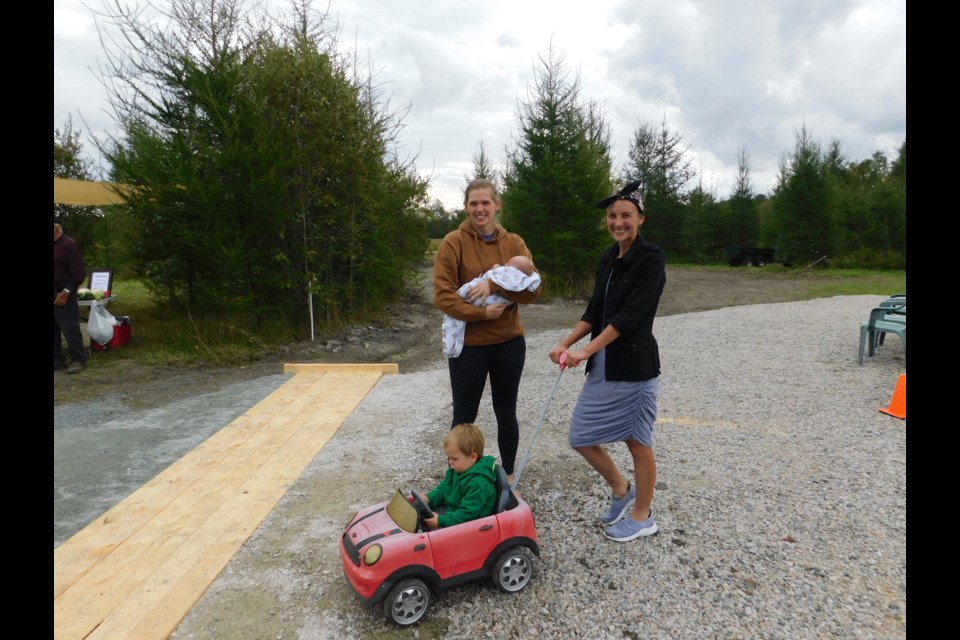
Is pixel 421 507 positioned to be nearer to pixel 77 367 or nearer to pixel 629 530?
pixel 629 530

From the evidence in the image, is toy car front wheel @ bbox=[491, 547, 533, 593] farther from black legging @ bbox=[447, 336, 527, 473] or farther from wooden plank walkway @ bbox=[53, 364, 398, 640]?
wooden plank walkway @ bbox=[53, 364, 398, 640]

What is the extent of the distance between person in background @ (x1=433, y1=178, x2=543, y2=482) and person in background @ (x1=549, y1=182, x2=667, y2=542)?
32 cm

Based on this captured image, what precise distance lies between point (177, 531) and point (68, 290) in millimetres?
5080

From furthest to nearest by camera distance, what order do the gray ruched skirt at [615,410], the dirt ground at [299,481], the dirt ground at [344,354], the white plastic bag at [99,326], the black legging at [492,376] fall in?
the white plastic bag at [99,326], the dirt ground at [344,354], the black legging at [492,376], the gray ruched skirt at [615,410], the dirt ground at [299,481]

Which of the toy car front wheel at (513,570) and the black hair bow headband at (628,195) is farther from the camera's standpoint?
the black hair bow headband at (628,195)

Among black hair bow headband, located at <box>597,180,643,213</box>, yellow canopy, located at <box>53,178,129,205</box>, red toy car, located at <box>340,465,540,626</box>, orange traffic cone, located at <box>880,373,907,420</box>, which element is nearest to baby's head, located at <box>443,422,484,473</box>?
red toy car, located at <box>340,465,540,626</box>

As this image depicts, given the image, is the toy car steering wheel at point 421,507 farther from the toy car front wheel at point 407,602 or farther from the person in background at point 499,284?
the person in background at point 499,284

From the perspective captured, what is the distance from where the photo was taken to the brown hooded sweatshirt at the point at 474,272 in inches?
116

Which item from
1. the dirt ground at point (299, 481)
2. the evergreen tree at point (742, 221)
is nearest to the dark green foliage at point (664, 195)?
the evergreen tree at point (742, 221)

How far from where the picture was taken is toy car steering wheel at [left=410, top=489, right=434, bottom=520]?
2.49m

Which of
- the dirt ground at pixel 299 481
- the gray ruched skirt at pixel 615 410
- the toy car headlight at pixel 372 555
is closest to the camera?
the toy car headlight at pixel 372 555

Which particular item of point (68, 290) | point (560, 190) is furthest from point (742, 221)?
point (68, 290)

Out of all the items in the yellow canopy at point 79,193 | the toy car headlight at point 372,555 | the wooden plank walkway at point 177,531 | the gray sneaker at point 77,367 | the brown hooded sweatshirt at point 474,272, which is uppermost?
the yellow canopy at point 79,193

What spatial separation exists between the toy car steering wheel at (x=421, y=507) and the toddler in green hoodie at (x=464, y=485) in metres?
0.03
